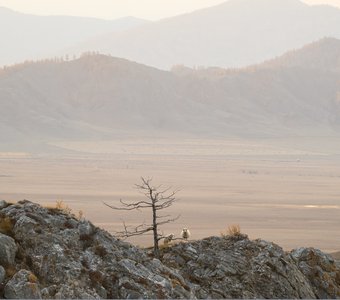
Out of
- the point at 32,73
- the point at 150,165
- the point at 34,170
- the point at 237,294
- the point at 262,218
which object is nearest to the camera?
the point at 237,294

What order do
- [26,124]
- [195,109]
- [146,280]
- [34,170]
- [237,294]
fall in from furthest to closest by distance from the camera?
[195,109], [26,124], [34,170], [237,294], [146,280]

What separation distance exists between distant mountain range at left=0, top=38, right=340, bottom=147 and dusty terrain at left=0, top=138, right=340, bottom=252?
1116cm

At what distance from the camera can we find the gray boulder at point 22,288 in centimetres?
859

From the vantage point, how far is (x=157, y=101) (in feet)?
519

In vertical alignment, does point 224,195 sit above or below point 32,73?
below

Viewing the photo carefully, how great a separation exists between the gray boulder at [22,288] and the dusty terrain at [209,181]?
2752 cm

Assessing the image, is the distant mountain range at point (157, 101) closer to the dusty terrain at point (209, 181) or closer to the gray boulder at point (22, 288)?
the dusty terrain at point (209, 181)

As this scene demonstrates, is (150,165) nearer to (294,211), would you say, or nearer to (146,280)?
(294,211)

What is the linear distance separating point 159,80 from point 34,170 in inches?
3375

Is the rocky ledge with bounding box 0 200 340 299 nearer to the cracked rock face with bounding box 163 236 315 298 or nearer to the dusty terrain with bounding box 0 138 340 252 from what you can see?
the cracked rock face with bounding box 163 236 315 298

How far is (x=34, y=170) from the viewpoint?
84500mm

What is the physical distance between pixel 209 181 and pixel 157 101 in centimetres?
8350

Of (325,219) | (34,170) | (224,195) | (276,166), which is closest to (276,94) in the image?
(276,166)

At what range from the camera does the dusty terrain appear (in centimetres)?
4688
